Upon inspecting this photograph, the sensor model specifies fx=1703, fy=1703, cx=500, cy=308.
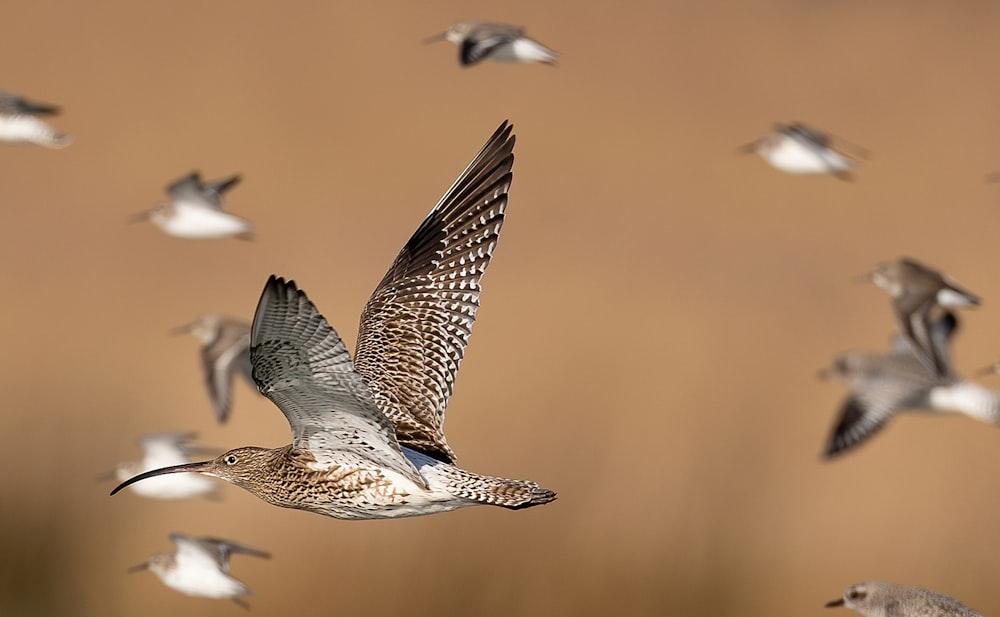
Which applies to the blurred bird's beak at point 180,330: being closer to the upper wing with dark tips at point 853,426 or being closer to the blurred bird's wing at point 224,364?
the blurred bird's wing at point 224,364

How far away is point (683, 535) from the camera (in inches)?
270

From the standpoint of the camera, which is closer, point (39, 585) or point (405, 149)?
point (39, 585)

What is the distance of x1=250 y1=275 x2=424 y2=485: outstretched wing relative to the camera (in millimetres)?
3178

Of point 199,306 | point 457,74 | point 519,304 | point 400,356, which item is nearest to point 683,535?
point 519,304

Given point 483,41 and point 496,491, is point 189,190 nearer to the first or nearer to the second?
point 483,41

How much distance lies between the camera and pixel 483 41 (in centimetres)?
657

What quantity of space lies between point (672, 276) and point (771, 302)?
500 mm

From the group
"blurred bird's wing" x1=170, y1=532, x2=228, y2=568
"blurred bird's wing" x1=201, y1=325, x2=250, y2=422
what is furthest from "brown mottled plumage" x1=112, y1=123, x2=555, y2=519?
"blurred bird's wing" x1=201, y1=325, x2=250, y2=422

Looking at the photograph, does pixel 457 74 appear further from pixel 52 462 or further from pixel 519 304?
pixel 52 462

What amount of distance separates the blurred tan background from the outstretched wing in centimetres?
303

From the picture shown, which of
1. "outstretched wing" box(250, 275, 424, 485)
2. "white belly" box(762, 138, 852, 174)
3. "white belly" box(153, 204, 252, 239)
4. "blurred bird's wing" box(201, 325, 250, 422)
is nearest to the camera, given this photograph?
"outstretched wing" box(250, 275, 424, 485)

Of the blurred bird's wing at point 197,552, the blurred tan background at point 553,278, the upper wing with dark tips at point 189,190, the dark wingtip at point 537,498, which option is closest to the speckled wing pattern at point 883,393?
the blurred tan background at point 553,278

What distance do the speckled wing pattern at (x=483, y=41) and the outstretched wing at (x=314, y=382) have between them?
294 cm

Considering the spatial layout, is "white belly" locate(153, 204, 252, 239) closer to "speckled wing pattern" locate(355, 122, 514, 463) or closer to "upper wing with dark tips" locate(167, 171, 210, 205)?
"upper wing with dark tips" locate(167, 171, 210, 205)
